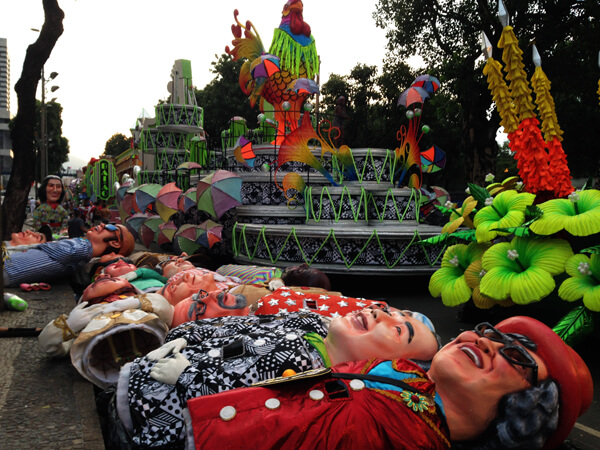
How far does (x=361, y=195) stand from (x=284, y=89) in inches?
165

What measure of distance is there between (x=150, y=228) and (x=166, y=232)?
4.17ft

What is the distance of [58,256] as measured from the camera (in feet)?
21.6

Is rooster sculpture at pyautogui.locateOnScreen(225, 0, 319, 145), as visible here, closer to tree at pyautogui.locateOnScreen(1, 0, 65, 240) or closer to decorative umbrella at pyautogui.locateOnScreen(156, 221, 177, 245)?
decorative umbrella at pyautogui.locateOnScreen(156, 221, 177, 245)

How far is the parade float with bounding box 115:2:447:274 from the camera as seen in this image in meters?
7.16

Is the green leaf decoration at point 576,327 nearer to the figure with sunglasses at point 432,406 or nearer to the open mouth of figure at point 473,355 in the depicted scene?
the figure with sunglasses at point 432,406

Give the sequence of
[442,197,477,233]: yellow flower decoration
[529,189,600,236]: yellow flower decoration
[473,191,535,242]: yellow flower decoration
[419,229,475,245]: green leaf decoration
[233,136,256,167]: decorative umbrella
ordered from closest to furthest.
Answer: [529,189,600,236]: yellow flower decoration, [473,191,535,242]: yellow flower decoration, [419,229,475,245]: green leaf decoration, [442,197,477,233]: yellow flower decoration, [233,136,256,167]: decorative umbrella

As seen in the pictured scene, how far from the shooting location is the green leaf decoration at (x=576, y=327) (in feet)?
12.7

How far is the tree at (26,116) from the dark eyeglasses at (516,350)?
29.5 ft

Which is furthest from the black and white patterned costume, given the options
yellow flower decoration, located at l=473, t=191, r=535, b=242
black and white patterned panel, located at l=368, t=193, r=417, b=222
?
black and white patterned panel, located at l=368, t=193, r=417, b=222

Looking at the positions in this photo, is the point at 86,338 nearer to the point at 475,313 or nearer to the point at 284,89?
the point at 475,313

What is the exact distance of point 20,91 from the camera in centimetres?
909

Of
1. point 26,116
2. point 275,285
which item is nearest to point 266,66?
point 26,116

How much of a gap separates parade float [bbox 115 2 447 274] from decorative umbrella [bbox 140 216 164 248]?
0.03 meters

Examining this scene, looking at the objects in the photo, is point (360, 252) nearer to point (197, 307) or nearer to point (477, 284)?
point (477, 284)
